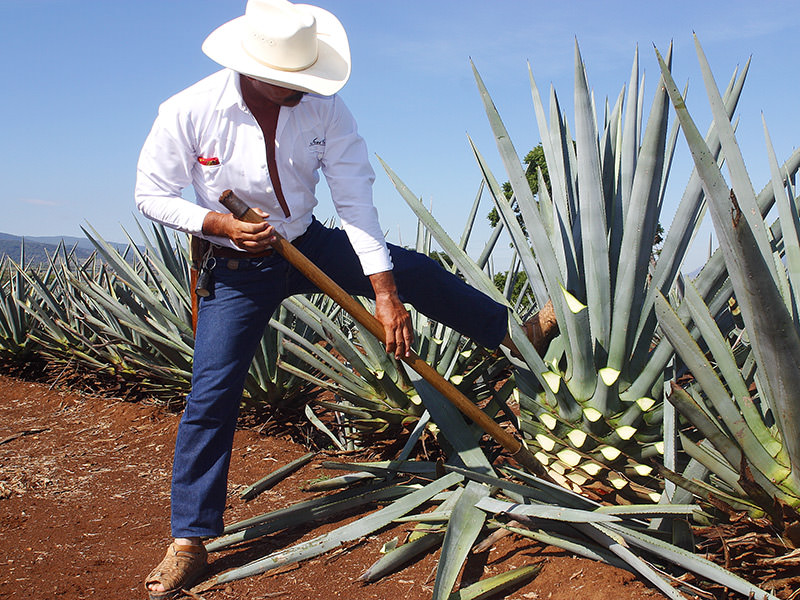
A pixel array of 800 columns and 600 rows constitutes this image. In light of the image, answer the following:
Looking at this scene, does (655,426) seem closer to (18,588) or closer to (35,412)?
(18,588)

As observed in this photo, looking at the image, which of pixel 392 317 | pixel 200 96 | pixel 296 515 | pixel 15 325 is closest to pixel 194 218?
pixel 200 96

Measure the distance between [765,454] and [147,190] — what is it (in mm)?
1767

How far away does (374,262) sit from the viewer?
215 cm

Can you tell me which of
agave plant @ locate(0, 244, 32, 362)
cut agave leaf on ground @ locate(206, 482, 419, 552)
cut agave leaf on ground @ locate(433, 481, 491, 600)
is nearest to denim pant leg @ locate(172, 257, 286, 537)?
cut agave leaf on ground @ locate(206, 482, 419, 552)

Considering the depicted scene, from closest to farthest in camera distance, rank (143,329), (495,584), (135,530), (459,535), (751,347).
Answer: (751,347)
(495,584)
(459,535)
(135,530)
(143,329)

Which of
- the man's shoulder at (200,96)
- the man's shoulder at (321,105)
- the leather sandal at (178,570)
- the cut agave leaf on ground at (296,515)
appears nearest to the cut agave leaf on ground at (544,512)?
the cut agave leaf on ground at (296,515)

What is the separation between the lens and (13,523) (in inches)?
102

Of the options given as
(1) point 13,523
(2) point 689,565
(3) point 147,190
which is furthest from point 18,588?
(2) point 689,565

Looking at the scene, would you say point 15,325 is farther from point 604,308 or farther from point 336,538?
point 604,308

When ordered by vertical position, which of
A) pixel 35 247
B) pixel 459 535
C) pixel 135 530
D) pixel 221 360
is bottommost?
pixel 35 247

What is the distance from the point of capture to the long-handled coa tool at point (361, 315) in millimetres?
2004

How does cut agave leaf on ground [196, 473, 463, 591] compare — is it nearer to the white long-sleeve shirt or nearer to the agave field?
the agave field

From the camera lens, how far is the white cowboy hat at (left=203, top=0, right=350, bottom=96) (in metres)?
1.97

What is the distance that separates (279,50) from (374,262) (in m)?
0.67
